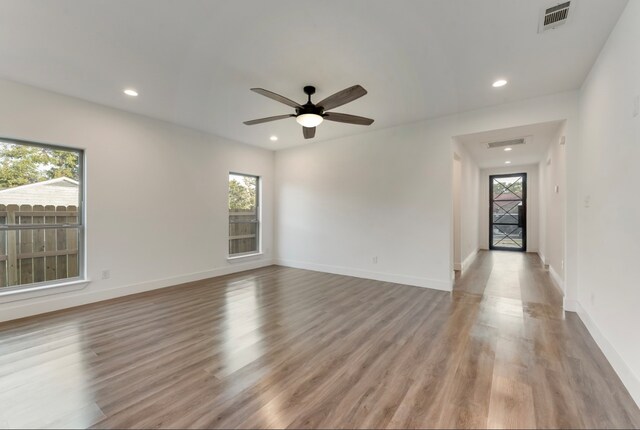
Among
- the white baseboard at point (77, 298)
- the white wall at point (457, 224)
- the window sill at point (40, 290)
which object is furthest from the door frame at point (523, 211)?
the window sill at point (40, 290)

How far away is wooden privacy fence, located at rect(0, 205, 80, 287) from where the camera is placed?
335 cm

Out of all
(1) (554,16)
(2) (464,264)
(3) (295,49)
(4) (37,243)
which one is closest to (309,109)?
(3) (295,49)

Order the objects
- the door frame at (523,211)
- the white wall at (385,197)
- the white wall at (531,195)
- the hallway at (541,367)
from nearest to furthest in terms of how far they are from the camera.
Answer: the hallway at (541,367)
the white wall at (385,197)
the white wall at (531,195)
the door frame at (523,211)

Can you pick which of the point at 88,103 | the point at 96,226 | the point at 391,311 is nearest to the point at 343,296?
the point at 391,311

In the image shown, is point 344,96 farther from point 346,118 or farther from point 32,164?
point 32,164

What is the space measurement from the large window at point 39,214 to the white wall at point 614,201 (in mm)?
5922

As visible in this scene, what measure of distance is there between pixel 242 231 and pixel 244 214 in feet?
1.28

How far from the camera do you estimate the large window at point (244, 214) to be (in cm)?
597

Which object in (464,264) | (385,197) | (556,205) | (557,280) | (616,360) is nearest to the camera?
(616,360)

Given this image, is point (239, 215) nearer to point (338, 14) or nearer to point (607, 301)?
point (338, 14)

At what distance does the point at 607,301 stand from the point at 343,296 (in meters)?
A: 2.83

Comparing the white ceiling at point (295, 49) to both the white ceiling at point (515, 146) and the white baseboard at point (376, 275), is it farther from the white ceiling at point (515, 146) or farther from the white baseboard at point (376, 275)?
the white baseboard at point (376, 275)

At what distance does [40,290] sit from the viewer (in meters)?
3.43

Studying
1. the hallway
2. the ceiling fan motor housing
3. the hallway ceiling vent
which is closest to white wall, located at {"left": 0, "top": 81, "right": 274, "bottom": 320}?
the ceiling fan motor housing
